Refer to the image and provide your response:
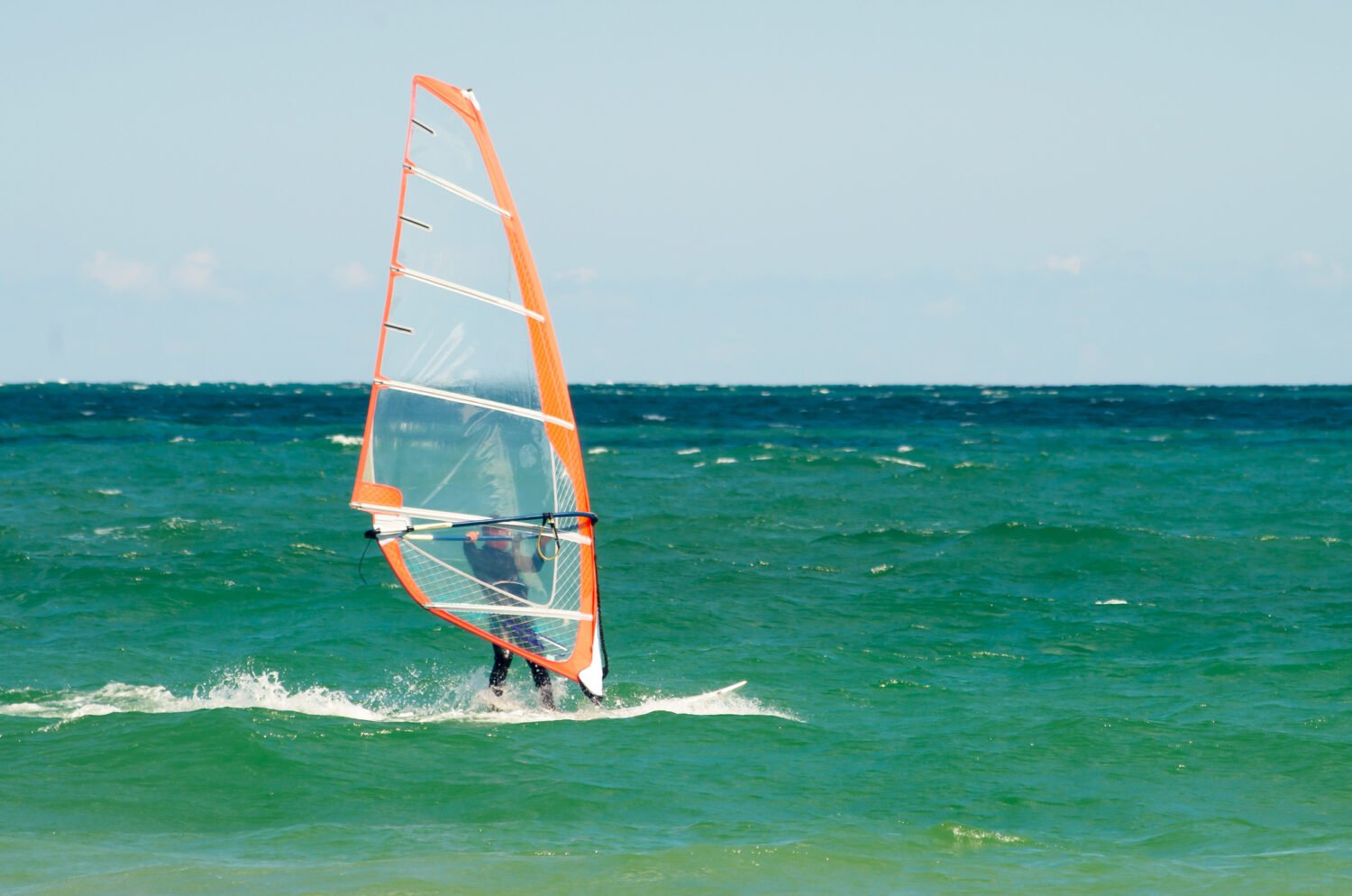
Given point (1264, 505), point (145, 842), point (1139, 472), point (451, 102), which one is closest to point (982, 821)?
point (145, 842)

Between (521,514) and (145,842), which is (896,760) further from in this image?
(145,842)

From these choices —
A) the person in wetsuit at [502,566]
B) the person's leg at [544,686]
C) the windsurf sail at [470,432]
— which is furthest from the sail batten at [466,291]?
the person's leg at [544,686]

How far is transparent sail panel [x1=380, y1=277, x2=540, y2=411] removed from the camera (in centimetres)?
991

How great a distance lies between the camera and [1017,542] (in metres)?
22.1

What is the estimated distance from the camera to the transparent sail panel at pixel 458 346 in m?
9.91

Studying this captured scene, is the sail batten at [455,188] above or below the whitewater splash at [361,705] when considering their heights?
above

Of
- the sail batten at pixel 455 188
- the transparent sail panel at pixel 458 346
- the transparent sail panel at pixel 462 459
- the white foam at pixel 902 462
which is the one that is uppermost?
the sail batten at pixel 455 188

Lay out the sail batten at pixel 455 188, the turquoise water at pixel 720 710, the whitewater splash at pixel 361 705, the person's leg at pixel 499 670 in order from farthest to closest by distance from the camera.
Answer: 1. the whitewater splash at pixel 361 705
2. the person's leg at pixel 499 670
3. the sail batten at pixel 455 188
4. the turquoise water at pixel 720 710

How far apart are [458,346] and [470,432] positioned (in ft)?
2.08

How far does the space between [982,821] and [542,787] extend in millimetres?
2823

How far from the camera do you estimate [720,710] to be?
1191 cm

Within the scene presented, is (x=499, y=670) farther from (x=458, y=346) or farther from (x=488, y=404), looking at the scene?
(x=458, y=346)

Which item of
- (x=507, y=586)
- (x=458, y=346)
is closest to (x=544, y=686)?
(x=507, y=586)

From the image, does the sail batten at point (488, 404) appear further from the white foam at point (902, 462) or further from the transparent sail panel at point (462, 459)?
the white foam at point (902, 462)
